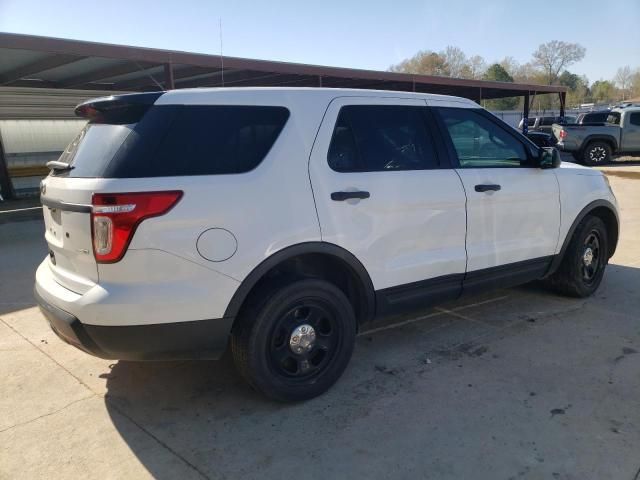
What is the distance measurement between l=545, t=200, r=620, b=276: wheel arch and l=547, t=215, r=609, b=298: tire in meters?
0.07

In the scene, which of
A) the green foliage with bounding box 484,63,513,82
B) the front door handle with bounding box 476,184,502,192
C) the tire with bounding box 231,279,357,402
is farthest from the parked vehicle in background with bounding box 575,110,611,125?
the green foliage with bounding box 484,63,513,82

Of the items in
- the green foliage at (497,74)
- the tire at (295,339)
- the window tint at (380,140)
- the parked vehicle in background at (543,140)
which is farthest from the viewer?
the green foliage at (497,74)

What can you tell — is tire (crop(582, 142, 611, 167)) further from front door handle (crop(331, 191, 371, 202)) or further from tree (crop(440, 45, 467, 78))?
tree (crop(440, 45, 467, 78))

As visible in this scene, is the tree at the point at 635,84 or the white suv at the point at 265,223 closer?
the white suv at the point at 265,223

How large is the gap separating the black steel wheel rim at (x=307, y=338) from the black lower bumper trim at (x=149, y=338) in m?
0.35

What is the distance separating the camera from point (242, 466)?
2617mm

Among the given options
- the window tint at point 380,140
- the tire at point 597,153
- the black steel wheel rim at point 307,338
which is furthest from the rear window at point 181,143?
the tire at point 597,153

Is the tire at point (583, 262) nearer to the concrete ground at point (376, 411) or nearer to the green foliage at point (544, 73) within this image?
the concrete ground at point (376, 411)

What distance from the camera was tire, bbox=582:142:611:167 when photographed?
1881cm

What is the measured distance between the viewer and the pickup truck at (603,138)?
60.8 ft

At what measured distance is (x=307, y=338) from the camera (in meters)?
3.19

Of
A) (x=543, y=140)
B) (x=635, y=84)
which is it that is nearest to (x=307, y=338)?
(x=543, y=140)

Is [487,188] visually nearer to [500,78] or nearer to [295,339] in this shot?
[295,339]

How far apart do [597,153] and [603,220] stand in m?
15.8
